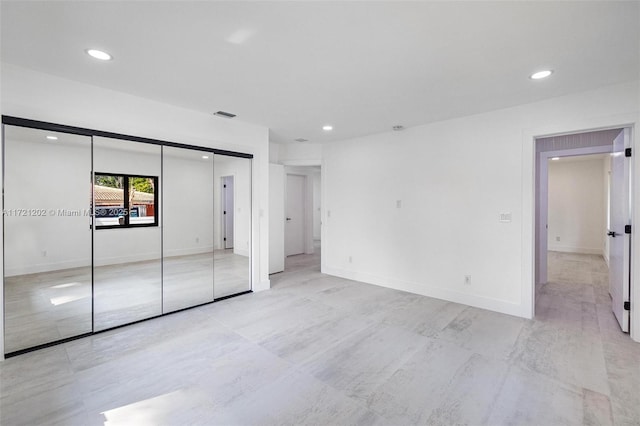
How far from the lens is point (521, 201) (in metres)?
3.50

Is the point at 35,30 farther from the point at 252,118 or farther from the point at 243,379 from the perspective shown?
the point at 243,379

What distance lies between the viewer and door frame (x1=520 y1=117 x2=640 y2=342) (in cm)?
288

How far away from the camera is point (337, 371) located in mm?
2359

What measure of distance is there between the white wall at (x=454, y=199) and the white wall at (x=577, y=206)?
6148 millimetres

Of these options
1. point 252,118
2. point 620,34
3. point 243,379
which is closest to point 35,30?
point 252,118

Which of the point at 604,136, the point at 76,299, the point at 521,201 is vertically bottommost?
the point at 76,299

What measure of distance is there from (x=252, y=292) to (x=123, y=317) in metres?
1.68

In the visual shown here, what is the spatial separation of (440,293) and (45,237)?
16.1ft

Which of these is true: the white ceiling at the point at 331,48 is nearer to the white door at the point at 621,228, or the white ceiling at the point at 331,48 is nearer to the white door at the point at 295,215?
the white door at the point at 621,228

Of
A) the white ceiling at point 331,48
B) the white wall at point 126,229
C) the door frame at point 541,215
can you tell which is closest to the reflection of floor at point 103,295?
the white wall at point 126,229

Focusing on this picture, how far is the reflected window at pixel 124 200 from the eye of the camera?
324 centimetres

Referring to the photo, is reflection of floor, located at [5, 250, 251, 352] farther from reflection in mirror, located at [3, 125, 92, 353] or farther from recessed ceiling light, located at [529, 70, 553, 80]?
recessed ceiling light, located at [529, 70, 553, 80]

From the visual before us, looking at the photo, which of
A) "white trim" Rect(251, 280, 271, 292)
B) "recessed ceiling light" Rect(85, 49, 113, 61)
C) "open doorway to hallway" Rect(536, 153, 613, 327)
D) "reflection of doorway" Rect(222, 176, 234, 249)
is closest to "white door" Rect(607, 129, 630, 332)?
"open doorway to hallway" Rect(536, 153, 613, 327)

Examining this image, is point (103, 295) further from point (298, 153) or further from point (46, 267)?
point (298, 153)
